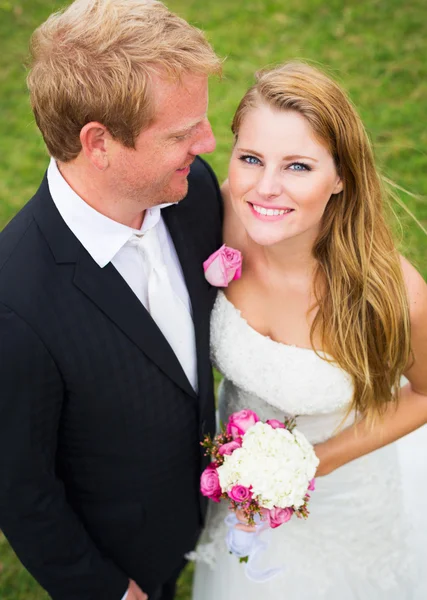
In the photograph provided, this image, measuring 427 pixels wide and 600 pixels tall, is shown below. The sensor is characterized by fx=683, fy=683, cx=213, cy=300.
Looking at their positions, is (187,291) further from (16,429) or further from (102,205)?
(16,429)

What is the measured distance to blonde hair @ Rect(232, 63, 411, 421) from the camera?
3008 millimetres

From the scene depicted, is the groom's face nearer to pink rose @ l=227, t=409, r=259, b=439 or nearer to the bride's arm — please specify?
pink rose @ l=227, t=409, r=259, b=439

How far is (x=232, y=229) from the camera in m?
3.43

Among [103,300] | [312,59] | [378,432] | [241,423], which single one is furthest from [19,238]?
[312,59]

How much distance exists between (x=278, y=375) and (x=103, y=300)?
994mm

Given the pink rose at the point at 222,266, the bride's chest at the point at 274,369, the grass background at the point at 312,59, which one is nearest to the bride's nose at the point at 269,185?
the pink rose at the point at 222,266

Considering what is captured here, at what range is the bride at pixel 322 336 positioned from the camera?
2834 millimetres

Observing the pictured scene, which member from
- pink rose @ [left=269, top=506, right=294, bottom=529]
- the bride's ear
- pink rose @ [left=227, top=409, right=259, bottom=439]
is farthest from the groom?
the bride's ear

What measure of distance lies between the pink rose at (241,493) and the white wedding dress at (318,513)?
0.57 metres

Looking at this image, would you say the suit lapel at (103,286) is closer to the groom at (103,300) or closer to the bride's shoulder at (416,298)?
the groom at (103,300)

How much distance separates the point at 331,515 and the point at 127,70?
242cm

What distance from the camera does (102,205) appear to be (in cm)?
265

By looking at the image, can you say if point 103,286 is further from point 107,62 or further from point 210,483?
point 210,483

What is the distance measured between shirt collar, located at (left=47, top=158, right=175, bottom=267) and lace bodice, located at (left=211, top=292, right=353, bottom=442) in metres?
0.84
